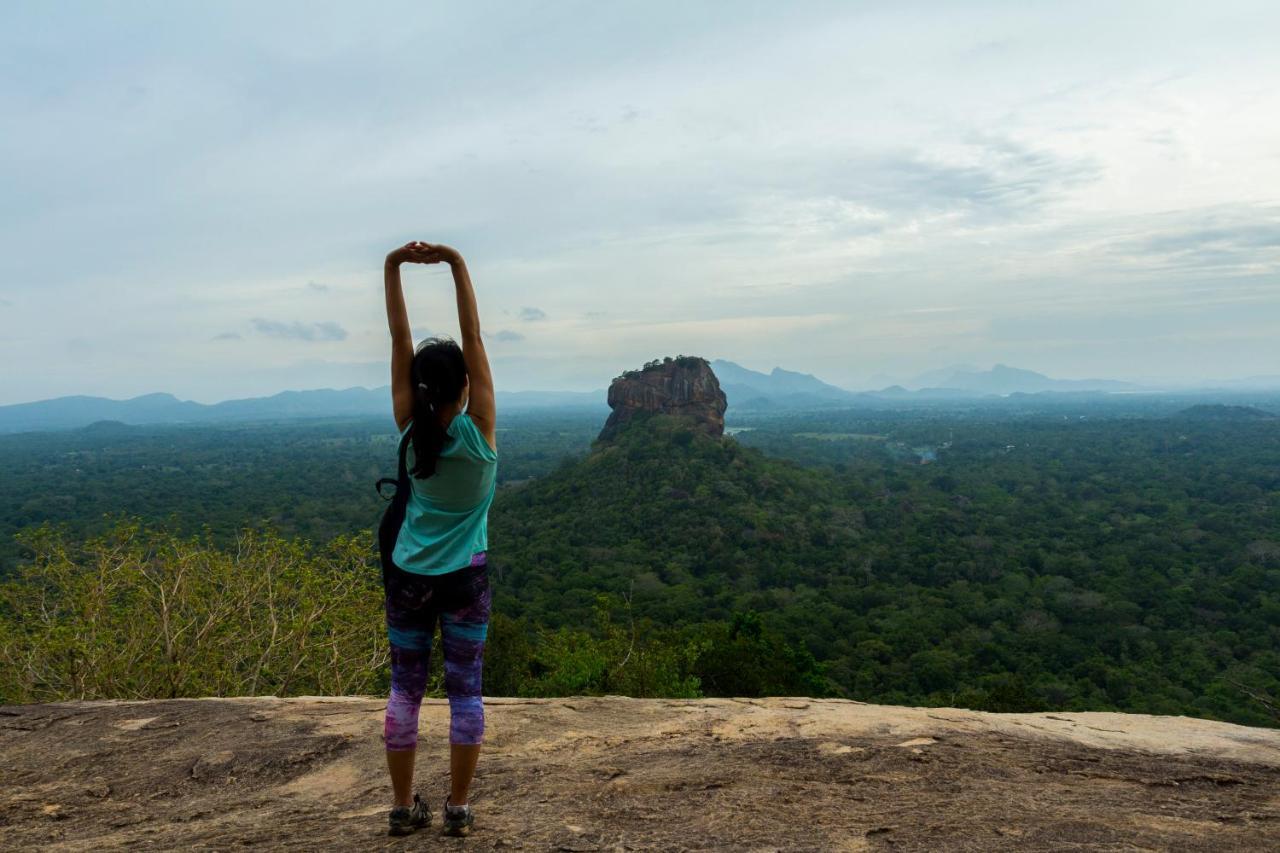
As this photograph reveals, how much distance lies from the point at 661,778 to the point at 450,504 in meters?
1.93

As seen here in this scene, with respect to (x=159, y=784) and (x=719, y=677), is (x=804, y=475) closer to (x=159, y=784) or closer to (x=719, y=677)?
(x=719, y=677)

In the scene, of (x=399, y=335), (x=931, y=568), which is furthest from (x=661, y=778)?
(x=931, y=568)

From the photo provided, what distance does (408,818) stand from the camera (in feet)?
A: 9.80

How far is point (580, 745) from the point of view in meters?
4.43

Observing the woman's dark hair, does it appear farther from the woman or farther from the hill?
the hill

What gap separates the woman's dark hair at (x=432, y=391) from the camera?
284 cm

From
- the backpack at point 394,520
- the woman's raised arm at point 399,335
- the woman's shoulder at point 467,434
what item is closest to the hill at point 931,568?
the woman's shoulder at point 467,434

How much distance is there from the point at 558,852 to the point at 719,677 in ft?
54.4

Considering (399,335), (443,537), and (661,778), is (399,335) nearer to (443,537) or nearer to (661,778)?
(443,537)

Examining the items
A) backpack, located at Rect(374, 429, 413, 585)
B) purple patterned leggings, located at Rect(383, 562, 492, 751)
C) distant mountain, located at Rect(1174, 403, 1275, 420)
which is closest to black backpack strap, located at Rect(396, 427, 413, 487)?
backpack, located at Rect(374, 429, 413, 585)

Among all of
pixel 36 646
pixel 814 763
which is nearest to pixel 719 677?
pixel 36 646

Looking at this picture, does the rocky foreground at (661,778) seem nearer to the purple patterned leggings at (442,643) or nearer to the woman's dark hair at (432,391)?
the purple patterned leggings at (442,643)

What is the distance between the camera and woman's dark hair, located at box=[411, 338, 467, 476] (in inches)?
→ 112

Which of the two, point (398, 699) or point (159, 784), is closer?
point (398, 699)
